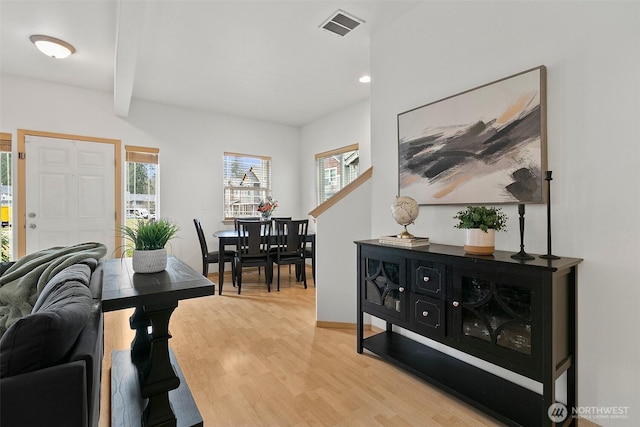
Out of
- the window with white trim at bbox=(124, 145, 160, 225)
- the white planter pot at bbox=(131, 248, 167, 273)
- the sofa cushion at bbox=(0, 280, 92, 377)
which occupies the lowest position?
the sofa cushion at bbox=(0, 280, 92, 377)

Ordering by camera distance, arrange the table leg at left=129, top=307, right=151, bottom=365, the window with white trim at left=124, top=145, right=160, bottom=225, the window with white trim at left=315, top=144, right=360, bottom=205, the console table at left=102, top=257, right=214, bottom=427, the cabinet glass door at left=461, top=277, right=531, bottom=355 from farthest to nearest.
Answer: the window with white trim at left=315, top=144, right=360, bottom=205, the window with white trim at left=124, top=145, right=160, bottom=225, the table leg at left=129, top=307, right=151, bottom=365, the cabinet glass door at left=461, top=277, right=531, bottom=355, the console table at left=102, top=257, right=214, bottom=427

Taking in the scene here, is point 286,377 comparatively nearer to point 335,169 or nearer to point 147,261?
point 147,261

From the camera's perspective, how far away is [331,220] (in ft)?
9.82

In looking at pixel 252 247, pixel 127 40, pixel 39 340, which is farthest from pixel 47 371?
pixel 252 247

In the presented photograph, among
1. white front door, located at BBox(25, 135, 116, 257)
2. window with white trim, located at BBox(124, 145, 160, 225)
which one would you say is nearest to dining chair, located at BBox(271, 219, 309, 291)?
window with white trim, located at BBox(124, 145, 160, 225)

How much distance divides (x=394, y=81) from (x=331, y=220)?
1.35m

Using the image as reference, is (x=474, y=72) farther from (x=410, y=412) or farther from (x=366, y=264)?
(x=410, y=412)

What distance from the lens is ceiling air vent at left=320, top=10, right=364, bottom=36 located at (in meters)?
2.57

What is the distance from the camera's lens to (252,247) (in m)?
4.14

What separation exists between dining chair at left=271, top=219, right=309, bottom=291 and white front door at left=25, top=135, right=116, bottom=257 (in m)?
2.30

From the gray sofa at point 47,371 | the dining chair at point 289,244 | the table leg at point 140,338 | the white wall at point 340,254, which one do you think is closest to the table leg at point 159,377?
the gray sofa at point 47,371

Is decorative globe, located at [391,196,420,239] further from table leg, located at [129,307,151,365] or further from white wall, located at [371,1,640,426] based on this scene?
table leg, located at [129,307,151,365]

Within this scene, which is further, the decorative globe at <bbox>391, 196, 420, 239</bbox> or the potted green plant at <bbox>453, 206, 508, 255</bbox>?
the decorative globe at <bbox>391, 196, 420, 239</bbox>

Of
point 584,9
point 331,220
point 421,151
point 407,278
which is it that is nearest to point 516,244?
point 407,278
